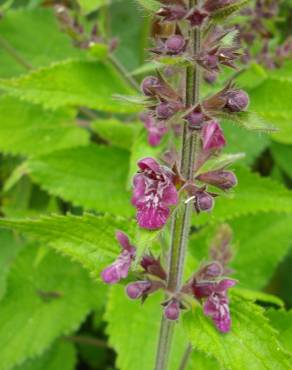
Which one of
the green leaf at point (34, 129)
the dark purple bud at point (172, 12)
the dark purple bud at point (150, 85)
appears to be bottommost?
the dark purple bud at point (150, 85)

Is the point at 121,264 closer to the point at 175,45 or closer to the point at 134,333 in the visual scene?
the point at 175,45

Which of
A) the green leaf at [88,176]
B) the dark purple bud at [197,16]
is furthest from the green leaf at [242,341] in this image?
the green leaf at [88,176]

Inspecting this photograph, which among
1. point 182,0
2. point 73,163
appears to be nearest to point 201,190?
point 182,0

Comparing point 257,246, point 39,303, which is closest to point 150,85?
point 257,246

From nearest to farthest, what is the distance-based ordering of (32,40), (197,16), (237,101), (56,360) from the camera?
(197,16), (237,101), (56,360), (32,40)

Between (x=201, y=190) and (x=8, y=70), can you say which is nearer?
(x=201, y=190)

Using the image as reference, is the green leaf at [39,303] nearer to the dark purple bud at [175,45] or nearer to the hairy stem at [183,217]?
the hairy stem at [183,217]

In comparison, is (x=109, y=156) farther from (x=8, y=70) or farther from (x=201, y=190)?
(x=201, y=190)
